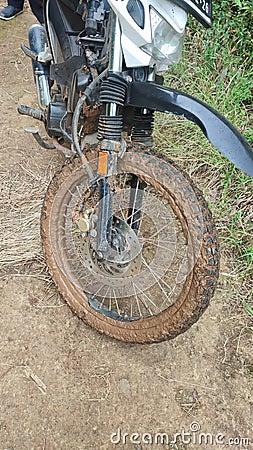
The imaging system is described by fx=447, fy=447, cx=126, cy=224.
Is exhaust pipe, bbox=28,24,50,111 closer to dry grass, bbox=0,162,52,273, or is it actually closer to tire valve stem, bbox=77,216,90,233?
dry grass, bbox=0,162,52,273

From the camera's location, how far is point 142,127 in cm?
175

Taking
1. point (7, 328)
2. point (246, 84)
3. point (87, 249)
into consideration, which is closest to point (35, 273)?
A: point (7, 328)

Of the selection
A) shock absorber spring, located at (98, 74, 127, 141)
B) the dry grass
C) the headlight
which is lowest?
the dry grass

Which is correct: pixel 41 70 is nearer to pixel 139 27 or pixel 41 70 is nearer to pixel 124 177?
pixel 124 177

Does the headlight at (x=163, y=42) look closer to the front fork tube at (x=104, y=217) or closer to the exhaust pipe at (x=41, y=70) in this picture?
the front fork tube at (x=104, y=217)

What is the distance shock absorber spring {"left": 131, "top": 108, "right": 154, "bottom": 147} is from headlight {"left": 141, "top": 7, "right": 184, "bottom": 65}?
21 cm

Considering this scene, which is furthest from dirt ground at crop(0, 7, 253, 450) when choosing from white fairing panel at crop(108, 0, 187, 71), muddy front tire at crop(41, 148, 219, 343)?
white fairing panel at crop(108, 0, 187, 71)

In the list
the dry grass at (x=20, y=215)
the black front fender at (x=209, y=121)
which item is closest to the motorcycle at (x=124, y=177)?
the black front fender at (x=209, y=121)

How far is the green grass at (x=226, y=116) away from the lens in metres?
2.45

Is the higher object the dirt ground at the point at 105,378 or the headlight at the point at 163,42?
the headlight at the point at 163,42

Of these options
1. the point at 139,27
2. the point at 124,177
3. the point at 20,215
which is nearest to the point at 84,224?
the point at 124,177

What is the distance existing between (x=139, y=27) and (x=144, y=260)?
0.93 metres

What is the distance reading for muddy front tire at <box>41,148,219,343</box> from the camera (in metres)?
1.52

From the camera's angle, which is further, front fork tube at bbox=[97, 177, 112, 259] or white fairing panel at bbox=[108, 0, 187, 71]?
front fork tube at bbox=[97, 177, 112, 259]
